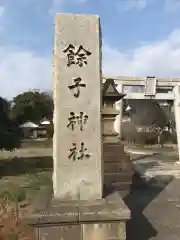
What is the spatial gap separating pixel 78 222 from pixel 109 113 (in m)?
5.78

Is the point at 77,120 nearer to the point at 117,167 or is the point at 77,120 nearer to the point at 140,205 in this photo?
the point at 140,205

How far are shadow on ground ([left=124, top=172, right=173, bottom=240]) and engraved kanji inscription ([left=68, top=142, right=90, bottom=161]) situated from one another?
5.59 ft

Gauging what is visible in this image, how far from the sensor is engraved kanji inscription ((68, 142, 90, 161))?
3733 millimetres

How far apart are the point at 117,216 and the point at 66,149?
3.36ft

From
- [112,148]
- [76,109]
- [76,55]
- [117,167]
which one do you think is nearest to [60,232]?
[76,109]

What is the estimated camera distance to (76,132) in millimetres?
3744

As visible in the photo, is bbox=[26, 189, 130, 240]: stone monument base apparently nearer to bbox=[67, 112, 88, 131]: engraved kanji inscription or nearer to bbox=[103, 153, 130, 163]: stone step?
bbox=[67, 112, 88, 131]: engraved kanji inscription

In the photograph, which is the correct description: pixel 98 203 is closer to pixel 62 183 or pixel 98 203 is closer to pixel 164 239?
pixel 62 183

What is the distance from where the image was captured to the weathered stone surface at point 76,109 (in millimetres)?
3729

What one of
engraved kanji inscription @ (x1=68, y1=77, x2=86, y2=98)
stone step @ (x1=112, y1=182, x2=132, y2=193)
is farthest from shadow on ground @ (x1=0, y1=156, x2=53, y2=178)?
engraved kanji inscription @ (x1=68, y1=77, x2=86, y2=98)

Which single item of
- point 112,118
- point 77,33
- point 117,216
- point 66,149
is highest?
point 77,33

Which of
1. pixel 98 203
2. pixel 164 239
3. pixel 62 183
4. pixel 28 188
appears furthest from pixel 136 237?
pixel 28 188

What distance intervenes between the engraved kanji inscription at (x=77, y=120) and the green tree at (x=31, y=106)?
38628 mm

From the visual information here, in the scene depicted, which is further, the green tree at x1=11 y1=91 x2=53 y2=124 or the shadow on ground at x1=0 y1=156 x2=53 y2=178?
the green tree at x1=11 y1=91 x2=53 y2=124
